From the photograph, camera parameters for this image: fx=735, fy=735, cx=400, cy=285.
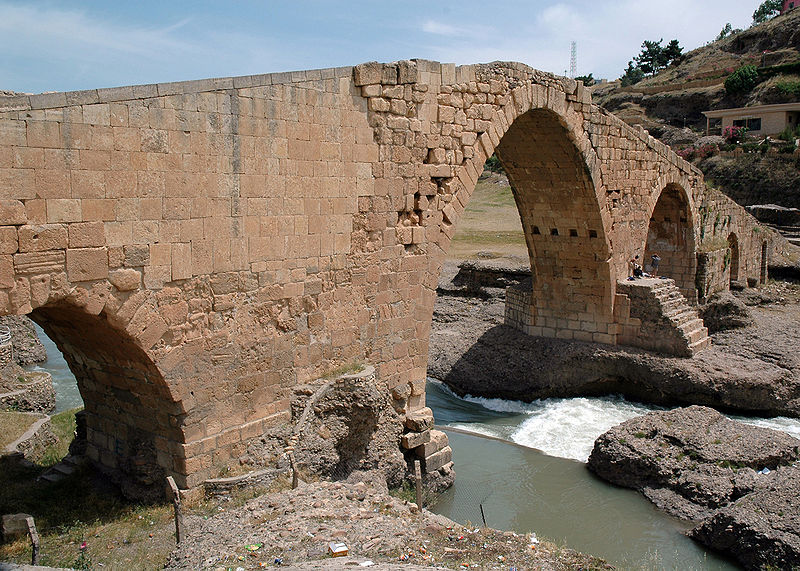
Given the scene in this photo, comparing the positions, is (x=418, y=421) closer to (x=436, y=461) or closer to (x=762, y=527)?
(x=436, y=461)

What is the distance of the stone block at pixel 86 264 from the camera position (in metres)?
5.61

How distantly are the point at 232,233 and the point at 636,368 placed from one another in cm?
964

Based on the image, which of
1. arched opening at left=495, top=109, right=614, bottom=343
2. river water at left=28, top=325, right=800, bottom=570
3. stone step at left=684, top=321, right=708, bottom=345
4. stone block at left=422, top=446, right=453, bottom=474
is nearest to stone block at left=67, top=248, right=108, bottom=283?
stone block at left=422, top=446, right=453, bottom=474

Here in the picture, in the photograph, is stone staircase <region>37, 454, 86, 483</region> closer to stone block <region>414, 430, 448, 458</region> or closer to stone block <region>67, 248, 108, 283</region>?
stone block <region>67, 248, 108, 283</region>

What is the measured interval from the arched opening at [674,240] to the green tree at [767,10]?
58664mm

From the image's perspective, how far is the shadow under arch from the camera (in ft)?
20.9

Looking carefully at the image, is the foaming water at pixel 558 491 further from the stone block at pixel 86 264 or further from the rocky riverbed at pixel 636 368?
the stone block at pixel 86 264

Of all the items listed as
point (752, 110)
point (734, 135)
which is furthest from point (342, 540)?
point (752, 110)

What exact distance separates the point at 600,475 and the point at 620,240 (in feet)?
18.1

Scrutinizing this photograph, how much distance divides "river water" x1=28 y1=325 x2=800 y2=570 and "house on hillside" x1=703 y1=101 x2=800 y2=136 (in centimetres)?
2659

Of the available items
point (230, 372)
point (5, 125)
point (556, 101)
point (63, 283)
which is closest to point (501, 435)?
point (556, 101)

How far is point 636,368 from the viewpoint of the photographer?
1402 centimetres

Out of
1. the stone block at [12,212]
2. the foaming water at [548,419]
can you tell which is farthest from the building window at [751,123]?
the stone block at [12,212]

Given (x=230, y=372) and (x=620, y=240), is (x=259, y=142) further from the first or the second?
(x=620, y=240)
